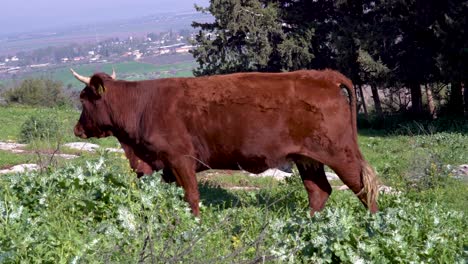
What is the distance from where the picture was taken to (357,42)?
29797 mm

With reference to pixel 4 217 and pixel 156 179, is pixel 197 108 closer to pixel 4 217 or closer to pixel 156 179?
pixel 156 179

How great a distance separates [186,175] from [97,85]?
1.94 meters

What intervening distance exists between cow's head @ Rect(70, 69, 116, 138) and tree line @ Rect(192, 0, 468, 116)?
63.1ft

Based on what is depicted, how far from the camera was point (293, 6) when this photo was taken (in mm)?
35125

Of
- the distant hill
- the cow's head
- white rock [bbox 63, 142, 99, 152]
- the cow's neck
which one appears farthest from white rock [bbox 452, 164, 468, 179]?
the distant hill

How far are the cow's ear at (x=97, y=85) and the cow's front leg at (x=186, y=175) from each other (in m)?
1.65

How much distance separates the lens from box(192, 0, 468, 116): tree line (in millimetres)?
27516

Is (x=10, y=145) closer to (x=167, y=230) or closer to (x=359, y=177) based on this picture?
(x=359, y=177)

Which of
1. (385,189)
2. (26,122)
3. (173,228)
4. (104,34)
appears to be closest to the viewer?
(173,228)

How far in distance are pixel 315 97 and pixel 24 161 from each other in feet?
25.7

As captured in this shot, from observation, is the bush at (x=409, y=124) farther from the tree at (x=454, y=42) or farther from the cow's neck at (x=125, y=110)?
the cow's neck at (x=125, y=110)

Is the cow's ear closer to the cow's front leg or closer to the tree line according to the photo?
the cow's front leg

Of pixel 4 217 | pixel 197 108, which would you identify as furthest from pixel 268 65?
pixel 4 217

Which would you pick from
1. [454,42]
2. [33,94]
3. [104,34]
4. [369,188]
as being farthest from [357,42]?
[104,34]
